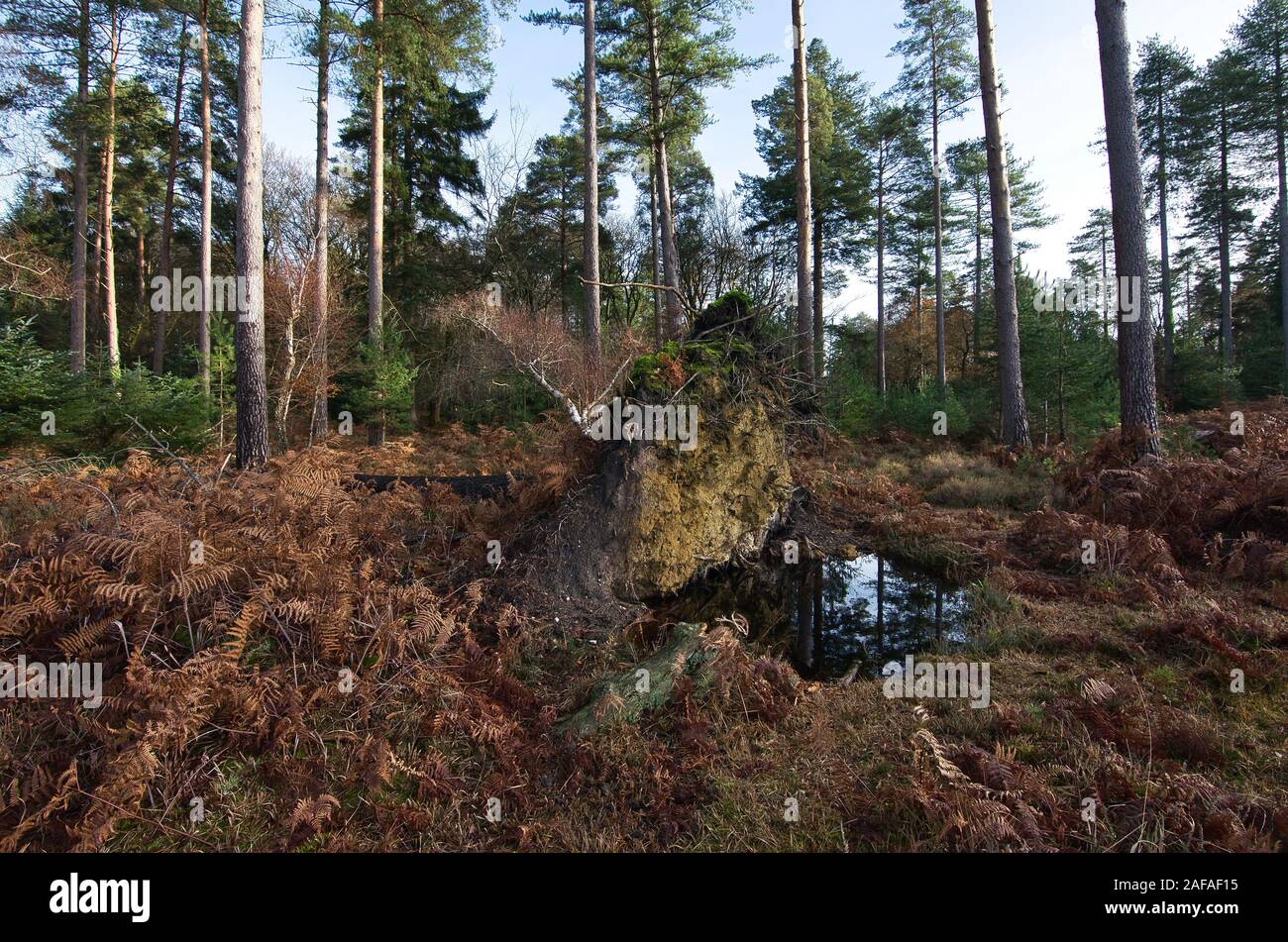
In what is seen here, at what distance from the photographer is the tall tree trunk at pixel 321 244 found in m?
14.4

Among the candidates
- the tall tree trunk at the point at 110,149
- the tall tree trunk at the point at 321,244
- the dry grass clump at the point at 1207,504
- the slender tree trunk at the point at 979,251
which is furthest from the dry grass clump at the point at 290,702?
the slender tree trunk at the point at 979,251

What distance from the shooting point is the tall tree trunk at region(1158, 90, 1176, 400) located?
965 inches

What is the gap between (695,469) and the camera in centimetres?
704

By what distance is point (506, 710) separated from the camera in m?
4.06

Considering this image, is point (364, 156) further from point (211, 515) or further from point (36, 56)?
point (211, 515)

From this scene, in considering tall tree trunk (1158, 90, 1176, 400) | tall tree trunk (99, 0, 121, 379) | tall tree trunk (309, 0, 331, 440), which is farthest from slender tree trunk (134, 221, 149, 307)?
tall tree trunk (1158, 90, 1176, 400)

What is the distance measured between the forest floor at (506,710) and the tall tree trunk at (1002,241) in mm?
6853

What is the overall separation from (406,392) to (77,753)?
1307 cm

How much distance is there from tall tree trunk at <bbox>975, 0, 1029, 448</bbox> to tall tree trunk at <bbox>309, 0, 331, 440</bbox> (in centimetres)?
1458

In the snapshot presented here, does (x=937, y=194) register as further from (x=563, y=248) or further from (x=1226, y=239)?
(x=563, y=248)

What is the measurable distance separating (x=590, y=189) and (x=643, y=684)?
13636 mm

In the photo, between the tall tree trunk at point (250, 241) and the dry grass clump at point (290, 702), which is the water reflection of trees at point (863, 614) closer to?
the dry grass clump at point (290, 702)

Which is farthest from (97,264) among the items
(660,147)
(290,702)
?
Answer: (290,702)
